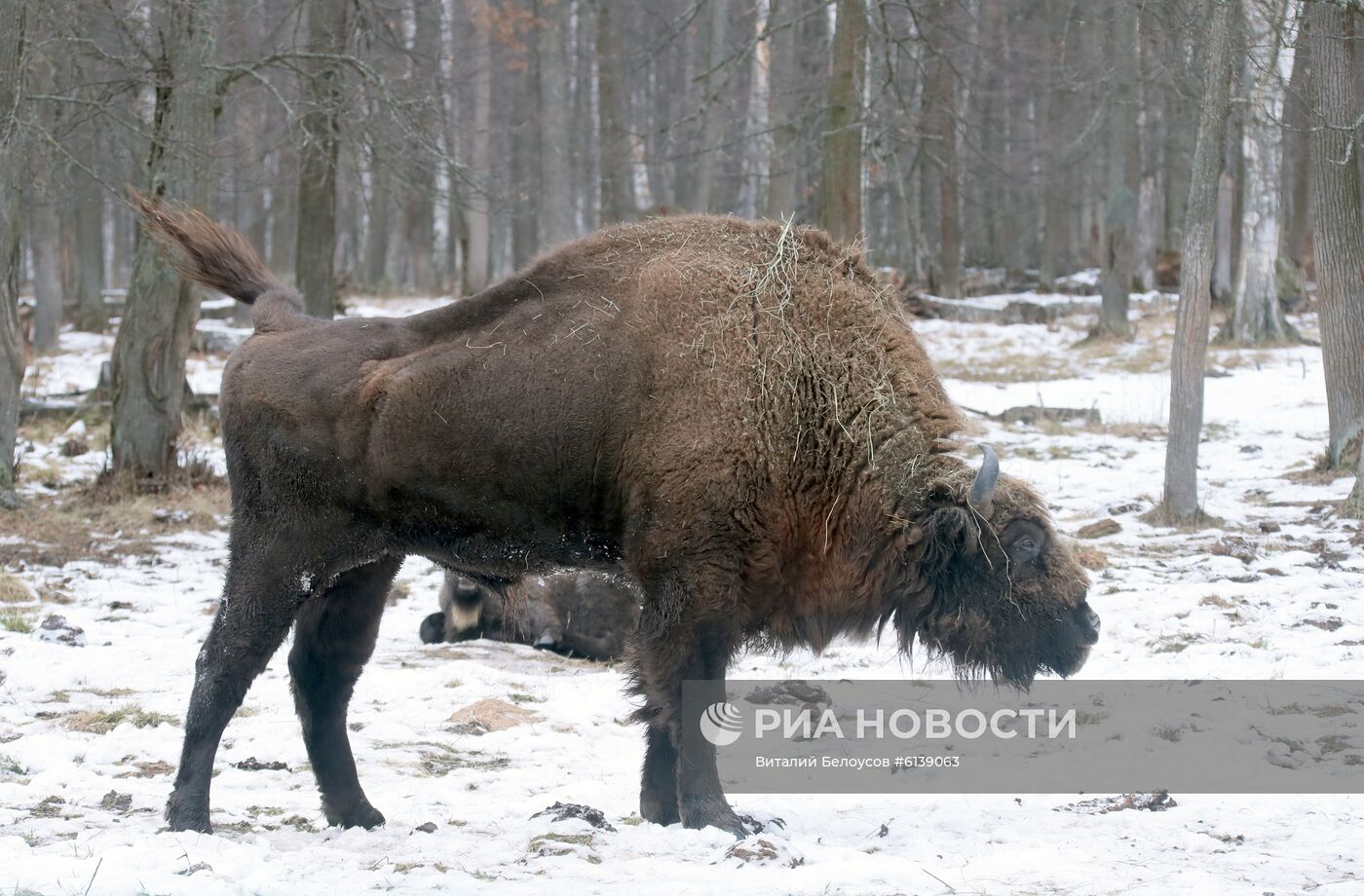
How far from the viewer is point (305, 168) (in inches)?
505

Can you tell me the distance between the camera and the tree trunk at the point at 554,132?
68.9ft

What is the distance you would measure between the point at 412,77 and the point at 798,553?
318 inches

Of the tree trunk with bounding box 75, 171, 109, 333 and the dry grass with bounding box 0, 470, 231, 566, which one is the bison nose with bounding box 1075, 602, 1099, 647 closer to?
the dry grass with bounding box 0, 470, 231, 566

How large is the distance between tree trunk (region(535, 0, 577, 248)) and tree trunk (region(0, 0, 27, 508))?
1064 centimetres

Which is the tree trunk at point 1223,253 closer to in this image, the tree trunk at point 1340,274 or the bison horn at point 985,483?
the tree trunk at point 1340,274

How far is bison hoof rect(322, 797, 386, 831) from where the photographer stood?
172 inches

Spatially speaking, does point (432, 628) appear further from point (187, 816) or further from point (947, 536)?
point (947, 536)

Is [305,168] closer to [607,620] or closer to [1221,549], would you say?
[607,620]

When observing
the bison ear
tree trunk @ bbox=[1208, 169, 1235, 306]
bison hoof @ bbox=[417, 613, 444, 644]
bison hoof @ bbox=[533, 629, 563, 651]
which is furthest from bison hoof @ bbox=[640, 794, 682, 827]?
tree trunk @ bbox=[1208, 169, 1235, 306]

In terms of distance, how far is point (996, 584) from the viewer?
4.38 metres

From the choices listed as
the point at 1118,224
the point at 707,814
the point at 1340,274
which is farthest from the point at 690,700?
the point at 1118,224

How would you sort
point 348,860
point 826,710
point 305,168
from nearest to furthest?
point 348,860, point 826,710, point 305,168

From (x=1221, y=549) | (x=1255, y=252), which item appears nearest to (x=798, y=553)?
(x=1221, y=549)

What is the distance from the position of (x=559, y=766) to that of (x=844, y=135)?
849cm
